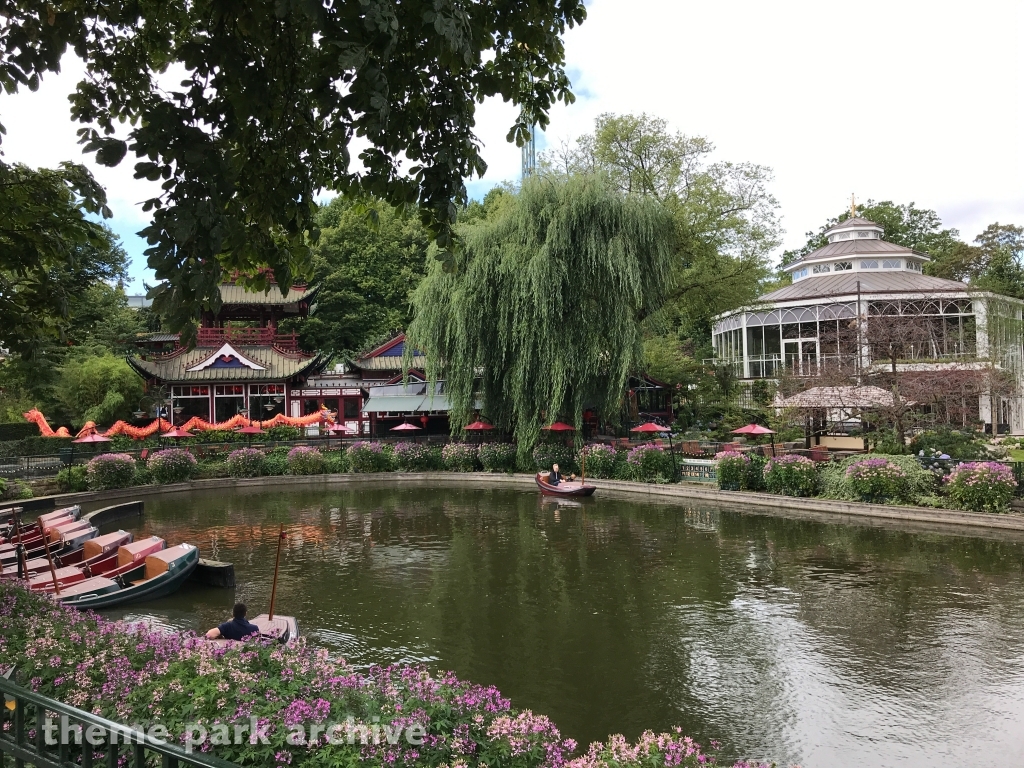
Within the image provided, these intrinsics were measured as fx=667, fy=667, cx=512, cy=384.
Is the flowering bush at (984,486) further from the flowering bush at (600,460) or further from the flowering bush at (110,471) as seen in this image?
the flowering bush at (110,471)

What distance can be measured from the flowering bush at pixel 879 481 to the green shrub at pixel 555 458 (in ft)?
33.7

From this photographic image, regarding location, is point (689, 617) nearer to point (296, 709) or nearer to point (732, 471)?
point (296, 709)

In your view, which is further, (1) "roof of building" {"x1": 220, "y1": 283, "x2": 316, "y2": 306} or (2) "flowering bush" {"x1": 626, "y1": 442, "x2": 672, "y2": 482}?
(1) "roof of building" {"x1": 220, "y1": 283, "x2": 316, "y2": 306}

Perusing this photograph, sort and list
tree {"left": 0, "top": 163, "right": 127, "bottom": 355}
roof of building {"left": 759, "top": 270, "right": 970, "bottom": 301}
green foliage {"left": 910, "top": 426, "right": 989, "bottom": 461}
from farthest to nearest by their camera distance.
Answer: roof of building {"left": 759, "top": 270, "right": 970, "bottom": 301}
green foliage {"left": 910, "top": 426, "right": 989, "bottom": 461}
tree {"left": 0, "top": 163, "right": 127, "bottom": 355}

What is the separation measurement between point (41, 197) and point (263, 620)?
600 cm

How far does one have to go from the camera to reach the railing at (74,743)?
2.81 meters

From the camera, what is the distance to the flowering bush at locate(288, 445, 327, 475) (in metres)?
27.8

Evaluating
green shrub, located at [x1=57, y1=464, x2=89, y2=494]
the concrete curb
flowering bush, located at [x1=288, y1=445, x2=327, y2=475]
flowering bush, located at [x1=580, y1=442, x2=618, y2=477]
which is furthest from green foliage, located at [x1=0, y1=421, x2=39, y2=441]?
flowering bush, located at [x1=580, y1=442, x2=618, y2=477]

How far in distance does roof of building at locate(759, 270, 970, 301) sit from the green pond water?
74.8ft

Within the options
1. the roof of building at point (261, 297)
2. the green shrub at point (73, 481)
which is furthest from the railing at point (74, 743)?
the roof of building at point (261, 297)

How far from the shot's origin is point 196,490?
25641mm

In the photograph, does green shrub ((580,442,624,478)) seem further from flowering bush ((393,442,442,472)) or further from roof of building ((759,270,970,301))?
roof of building ((759,270,970,301))

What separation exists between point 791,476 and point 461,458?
42.4 ft

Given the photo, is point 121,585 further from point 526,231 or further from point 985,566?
point 526,231
